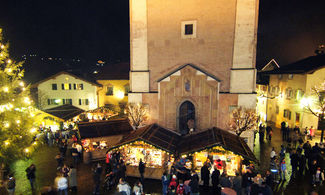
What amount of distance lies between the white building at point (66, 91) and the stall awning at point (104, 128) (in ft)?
50.7

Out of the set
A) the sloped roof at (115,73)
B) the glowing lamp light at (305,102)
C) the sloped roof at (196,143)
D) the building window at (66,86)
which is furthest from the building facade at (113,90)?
the glowing lamp light at (305,102)

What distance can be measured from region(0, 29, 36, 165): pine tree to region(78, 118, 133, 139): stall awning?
4365mm

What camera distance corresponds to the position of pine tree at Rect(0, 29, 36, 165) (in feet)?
38.6

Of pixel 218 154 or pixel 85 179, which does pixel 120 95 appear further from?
pixel 218 154

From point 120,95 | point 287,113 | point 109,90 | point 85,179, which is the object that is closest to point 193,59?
point 85,179

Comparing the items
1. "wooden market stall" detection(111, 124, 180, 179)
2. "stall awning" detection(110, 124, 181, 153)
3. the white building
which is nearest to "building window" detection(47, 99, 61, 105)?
the white building

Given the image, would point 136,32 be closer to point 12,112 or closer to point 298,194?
point 12,112

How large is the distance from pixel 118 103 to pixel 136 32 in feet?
54.8

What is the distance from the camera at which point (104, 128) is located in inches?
711

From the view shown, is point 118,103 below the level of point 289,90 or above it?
below

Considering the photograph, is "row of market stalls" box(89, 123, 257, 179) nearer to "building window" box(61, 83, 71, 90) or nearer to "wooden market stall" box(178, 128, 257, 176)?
"wooden market stall" box(178, 128, 257, 176)

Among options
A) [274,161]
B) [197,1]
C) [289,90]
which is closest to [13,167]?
[274,161]

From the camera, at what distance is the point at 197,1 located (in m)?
18.6

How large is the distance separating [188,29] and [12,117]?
50.6 ft
